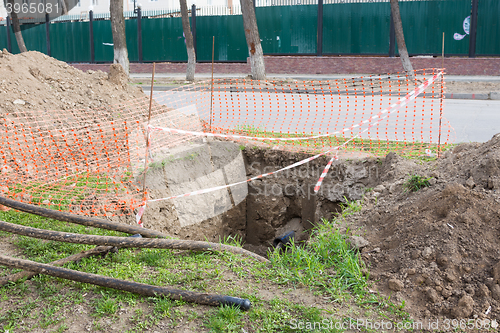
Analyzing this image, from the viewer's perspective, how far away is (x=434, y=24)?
1967cm

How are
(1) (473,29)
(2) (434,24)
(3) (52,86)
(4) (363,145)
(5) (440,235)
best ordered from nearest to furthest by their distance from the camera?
(5) (440,235) < (4) (363,145) < (3) (52,86) < (1) (473,29) < (2) (434,24)

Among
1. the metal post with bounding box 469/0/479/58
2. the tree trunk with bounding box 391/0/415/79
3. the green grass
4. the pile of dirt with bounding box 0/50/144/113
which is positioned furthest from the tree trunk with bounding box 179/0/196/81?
the metal post with bounding box 469/0/479/58

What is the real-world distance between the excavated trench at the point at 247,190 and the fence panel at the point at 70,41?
908 inches

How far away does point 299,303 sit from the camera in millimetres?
3336

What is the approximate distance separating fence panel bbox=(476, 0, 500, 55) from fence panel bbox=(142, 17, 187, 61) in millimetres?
14808

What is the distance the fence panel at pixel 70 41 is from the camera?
90.8ft

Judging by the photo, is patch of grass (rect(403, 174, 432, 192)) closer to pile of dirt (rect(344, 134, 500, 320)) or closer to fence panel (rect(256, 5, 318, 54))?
pile of dirt (rect(344, 134, 500, 320))

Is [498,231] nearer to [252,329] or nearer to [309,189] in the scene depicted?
[252,329]

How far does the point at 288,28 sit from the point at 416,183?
18.6 m

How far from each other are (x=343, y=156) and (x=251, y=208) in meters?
2.14

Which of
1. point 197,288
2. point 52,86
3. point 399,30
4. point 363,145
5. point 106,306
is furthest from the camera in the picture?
point 399,30

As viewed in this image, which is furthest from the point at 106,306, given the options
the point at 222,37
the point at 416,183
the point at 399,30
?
the point at 222,37

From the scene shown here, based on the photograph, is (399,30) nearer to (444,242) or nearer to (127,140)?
(127,140)

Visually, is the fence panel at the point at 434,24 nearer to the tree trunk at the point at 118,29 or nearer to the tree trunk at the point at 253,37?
the tree trunk at the point at 253,37
